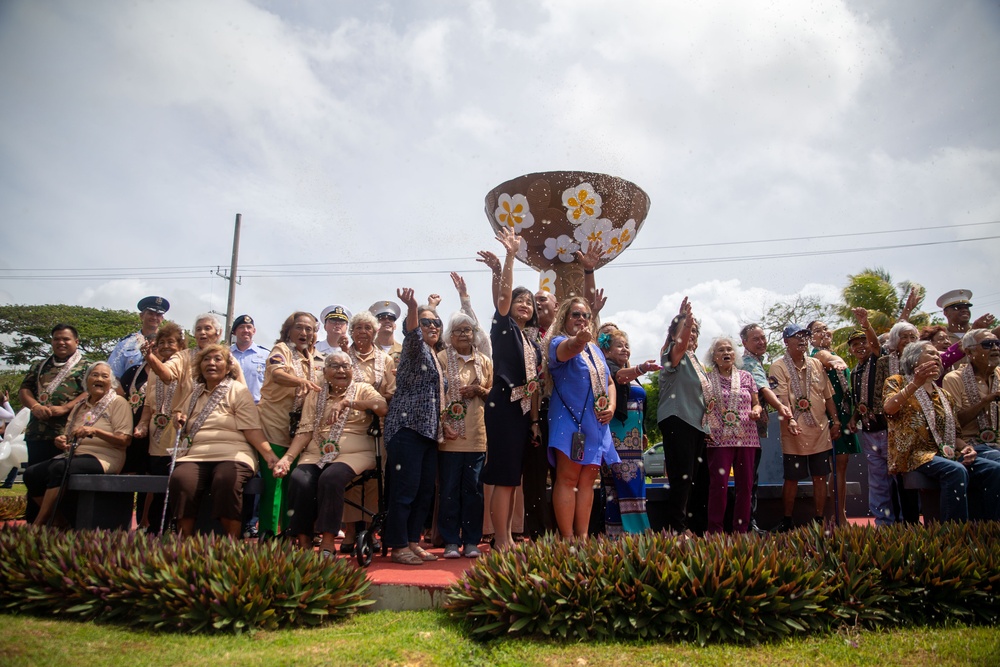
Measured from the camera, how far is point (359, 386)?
5383 millimetres

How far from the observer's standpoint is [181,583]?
3.60 metres

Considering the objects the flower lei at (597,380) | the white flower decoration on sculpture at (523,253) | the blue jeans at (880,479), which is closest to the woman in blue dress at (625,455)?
the flower lei at (597,380)

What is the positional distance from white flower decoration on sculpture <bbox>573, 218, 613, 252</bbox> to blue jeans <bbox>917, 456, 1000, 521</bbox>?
3500mm

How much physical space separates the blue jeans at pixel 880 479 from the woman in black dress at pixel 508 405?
11.9 feet

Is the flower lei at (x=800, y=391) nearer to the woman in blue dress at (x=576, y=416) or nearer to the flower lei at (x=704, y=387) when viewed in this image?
the flower lei at (x=704, y=387)

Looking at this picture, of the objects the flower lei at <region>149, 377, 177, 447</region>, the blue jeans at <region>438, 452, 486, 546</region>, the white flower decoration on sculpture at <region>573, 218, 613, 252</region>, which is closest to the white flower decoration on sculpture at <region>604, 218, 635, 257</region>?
the white flower decoration on sculpture at <region>573, 218, 613, 252</region>

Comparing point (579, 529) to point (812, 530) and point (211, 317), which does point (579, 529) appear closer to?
point (812, 530)

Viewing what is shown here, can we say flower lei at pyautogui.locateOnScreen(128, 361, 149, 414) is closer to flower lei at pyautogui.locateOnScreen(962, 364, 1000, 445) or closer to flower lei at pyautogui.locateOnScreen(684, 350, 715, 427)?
flower lei at pyautogui.locateOnScreen(684, 350, 715, 427)

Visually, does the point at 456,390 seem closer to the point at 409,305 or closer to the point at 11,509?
the point at 409,305

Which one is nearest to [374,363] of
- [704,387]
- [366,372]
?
[366,372]

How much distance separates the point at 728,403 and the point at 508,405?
1.92 metres

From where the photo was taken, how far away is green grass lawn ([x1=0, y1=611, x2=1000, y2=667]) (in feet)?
10.4

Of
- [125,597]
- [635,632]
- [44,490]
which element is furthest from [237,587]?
[44,490]

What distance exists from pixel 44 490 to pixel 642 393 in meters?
5.05
